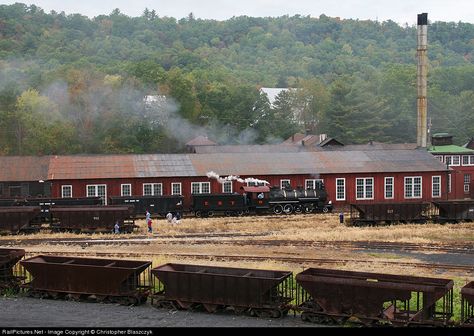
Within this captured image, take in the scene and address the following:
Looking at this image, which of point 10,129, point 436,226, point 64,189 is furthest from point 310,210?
point 10,129

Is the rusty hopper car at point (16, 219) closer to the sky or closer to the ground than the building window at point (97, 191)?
closer to the ground

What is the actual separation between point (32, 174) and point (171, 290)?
3460 cm

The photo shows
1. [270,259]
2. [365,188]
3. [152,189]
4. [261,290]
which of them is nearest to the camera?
[261,290]

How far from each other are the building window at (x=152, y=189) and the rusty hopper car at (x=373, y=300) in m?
31.3

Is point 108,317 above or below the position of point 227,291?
below

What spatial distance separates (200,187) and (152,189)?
396cm

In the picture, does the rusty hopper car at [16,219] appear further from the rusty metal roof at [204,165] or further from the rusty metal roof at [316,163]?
the rusty metal roof at [316,163]

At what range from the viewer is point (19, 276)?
2477 cm

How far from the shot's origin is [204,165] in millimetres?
52344

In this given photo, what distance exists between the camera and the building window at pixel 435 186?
54.5 metres

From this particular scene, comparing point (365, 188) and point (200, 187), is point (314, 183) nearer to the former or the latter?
point (365, 188)

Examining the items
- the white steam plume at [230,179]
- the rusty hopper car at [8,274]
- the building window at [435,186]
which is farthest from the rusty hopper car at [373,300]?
the building window at [435,186]

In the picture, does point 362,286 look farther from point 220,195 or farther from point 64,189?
point 64,189

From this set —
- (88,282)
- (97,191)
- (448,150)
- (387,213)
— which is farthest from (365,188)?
(88,282)
